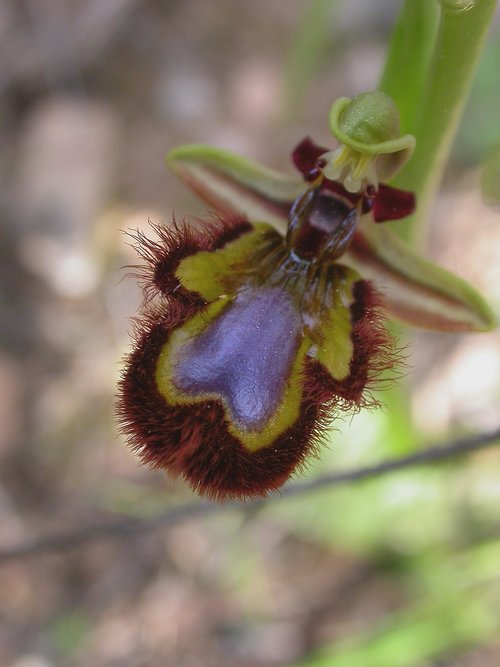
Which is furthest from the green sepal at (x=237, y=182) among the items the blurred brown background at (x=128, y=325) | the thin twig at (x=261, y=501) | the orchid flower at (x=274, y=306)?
the blurred brown background at (x=128, y=325)

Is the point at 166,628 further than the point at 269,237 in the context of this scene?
Yes

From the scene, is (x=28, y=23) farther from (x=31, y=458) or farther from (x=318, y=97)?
(x=31, y=458)

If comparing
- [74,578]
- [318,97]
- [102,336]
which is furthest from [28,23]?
[74,578]

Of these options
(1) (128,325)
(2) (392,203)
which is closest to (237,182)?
(2) (392,203)

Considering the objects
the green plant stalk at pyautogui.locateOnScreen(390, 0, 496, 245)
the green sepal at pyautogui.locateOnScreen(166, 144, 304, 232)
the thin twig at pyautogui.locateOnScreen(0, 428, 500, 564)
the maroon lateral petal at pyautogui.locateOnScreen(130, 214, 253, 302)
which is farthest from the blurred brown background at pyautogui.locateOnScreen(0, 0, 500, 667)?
the green plant stalk at pyautogui.locateOnScreen(390, 0, 496, 245)

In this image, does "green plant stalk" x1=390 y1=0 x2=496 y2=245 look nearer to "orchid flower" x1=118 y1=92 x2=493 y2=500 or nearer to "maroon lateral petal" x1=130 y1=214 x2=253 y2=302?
"orchid flower" x1=118 y1=92 x2=493 y2=500

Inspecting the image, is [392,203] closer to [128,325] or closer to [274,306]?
[274,306]

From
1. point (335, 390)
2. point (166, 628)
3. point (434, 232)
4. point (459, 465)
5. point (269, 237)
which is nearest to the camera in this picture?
point (335, 390)
